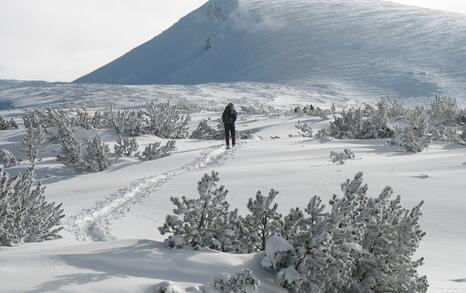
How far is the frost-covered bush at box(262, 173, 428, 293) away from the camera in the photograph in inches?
136

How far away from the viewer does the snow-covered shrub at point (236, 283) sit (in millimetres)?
3055

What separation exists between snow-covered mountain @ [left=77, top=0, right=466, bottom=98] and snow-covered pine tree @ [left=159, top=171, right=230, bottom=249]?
160 ft

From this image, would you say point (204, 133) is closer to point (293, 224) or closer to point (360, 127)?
point (360, 127)

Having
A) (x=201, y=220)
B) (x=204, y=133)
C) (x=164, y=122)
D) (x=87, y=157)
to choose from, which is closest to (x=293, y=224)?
(x=201, y=220)

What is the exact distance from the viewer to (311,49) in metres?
71.0

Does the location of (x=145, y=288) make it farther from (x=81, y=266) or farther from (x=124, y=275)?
(x=81, y=266)

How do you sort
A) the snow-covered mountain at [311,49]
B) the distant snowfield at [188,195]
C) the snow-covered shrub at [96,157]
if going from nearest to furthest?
the distant snowfield at [188,195] → the snow-covered shrub at [96,157] → the snow-covered mountain at [311,49]

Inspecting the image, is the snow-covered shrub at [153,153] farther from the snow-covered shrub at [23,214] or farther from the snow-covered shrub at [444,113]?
the snow-covered shrub at [444,113]

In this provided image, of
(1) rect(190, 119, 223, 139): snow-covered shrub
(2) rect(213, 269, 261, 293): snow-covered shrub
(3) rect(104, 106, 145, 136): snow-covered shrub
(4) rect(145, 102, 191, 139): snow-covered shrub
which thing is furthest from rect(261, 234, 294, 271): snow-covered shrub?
(1) rect(190, 119, 223, 139): snow-covered shrub

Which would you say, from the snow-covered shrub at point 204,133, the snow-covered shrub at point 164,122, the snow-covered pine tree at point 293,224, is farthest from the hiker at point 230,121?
the snow-covered pine tree at point 293,224

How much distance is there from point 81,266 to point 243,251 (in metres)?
1.19

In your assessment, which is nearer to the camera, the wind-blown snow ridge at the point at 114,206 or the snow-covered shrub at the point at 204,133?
the wind-blown snow ridge at the point at 114,206

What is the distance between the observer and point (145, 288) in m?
3.07

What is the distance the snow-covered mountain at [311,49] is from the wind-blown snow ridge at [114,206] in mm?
44406
